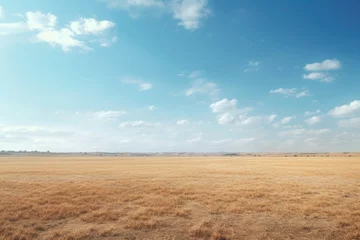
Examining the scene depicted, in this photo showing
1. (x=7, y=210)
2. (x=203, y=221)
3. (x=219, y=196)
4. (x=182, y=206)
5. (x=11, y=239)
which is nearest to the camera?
(x=11, y=239)

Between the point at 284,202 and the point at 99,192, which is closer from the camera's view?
the point at 284,202

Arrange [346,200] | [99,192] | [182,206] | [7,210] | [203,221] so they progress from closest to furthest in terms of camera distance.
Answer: [203,221]
[7,210]
[182,206]
[346,200]
[99,192]

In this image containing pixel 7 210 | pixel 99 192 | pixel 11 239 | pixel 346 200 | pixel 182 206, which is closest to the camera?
pixel 11 239

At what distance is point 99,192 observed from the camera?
27094 millimetres

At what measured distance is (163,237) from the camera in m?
14.1

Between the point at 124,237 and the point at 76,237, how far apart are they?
2.46m

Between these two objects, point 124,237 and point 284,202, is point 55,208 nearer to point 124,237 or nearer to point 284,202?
point 124,237

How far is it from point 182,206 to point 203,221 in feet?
15.3

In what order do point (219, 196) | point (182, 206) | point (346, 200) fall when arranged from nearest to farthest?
point (182, 206), point (346, 200), point (219, 196)

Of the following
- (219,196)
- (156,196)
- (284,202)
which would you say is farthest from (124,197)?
(284,202)

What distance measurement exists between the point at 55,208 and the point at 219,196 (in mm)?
13998

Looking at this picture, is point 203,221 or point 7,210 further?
point 7,210

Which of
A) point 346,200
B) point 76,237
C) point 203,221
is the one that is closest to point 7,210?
point 76,237

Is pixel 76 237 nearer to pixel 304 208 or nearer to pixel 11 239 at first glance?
pixel 11 239
